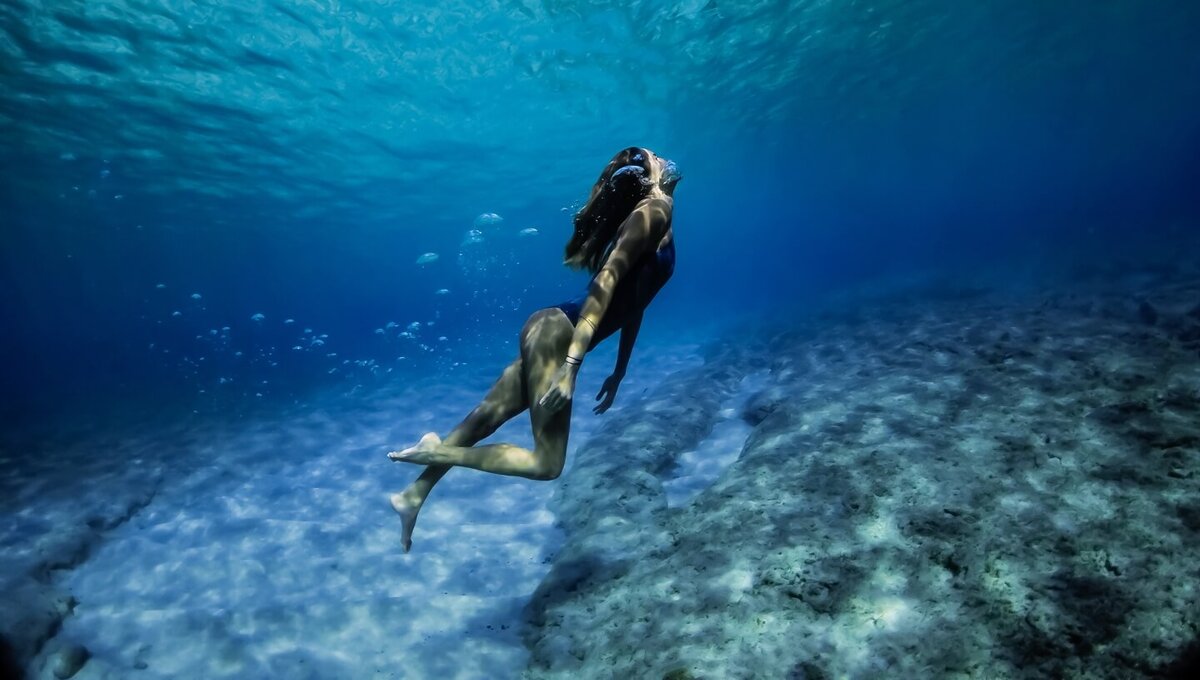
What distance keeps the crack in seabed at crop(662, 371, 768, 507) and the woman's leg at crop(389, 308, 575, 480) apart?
2.13 metres

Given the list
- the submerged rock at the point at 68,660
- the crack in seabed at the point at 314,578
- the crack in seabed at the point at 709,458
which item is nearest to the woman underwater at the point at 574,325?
the crack in seabed at the point at 314,578

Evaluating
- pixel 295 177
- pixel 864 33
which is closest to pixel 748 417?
pixel 864 33

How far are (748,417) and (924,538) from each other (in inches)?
199

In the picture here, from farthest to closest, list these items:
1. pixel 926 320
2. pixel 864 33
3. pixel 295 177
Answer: pixel 295 177 → pixel 864 33 → pixel 926 320

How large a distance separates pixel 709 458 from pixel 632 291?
159 inches

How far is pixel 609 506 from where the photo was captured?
5.51 m

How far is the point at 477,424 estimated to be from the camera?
12.6 ft

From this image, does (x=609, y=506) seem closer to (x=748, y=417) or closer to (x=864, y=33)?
(x=748, y=417)

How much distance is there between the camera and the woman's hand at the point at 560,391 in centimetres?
298

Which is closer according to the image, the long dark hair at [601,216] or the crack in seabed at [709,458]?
the long dark hair at [601,216]

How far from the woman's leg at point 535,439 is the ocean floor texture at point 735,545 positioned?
1213mm

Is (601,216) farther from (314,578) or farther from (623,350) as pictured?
(314,578)

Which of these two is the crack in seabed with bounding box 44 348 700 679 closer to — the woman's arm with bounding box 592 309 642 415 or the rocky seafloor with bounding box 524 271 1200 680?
the rocky seafloor with bounding box 524 271 1200 680

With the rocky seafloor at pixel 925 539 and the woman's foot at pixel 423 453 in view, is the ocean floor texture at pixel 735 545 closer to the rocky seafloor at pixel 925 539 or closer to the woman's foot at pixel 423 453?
the rocky seafloor at pixel 925 539
